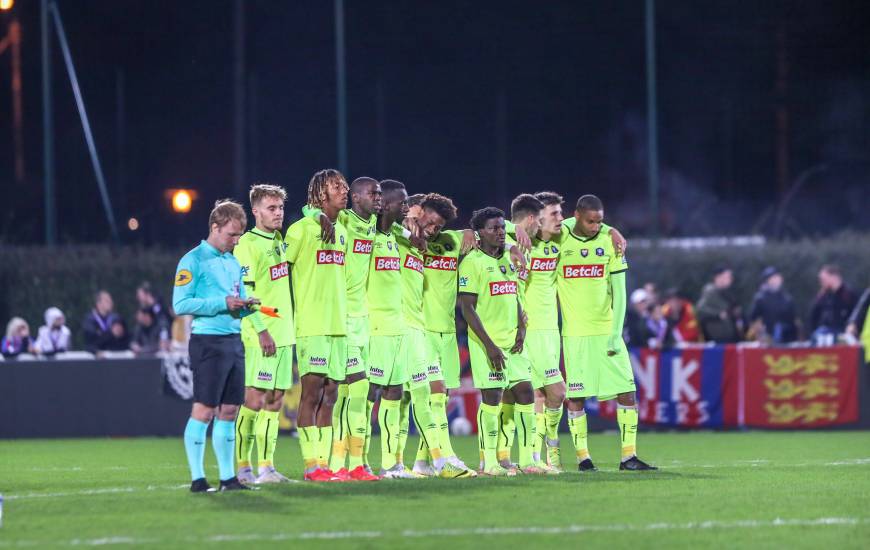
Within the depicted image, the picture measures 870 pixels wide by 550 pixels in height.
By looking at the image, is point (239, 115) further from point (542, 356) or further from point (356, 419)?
point (356, 419)

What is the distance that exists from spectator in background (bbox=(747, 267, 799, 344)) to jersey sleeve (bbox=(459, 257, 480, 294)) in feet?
33.8

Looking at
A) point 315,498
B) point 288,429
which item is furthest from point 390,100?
point 315,498

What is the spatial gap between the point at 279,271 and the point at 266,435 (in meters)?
1.26

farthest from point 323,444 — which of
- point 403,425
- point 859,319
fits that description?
point 859,319

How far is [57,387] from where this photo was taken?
1959cm

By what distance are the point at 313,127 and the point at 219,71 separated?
271 cm

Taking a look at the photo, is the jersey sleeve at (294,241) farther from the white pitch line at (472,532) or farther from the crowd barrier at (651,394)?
the crowd barrier at (651,394)

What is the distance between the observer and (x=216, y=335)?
9836mm

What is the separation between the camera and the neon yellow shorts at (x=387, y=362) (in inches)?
444

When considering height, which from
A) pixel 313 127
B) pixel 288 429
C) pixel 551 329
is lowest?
pixel 288 429

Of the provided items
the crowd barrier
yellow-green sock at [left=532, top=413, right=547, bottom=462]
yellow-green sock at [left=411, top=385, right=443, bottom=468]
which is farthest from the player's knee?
the crowd barrier

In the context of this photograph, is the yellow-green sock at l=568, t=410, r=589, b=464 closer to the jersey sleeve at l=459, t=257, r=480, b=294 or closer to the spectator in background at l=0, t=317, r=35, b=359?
the jersey sleeve at l=459, t=257, r=480, b=294

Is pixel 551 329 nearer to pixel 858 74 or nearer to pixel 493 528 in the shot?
pixel 493 528

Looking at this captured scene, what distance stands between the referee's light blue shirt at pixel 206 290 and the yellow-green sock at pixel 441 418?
2093 millimetres
